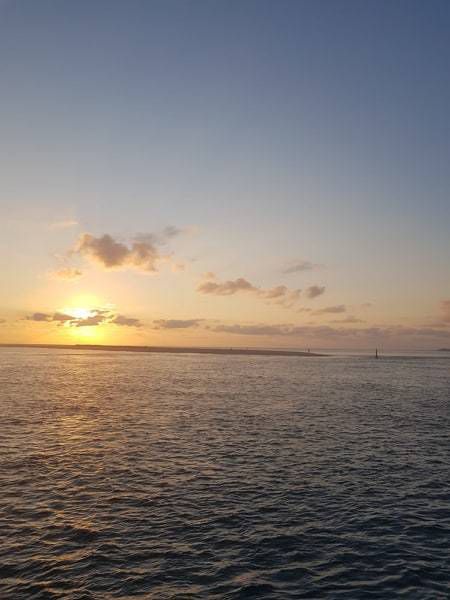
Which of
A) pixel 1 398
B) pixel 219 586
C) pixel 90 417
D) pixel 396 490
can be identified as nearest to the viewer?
pixel 219 586

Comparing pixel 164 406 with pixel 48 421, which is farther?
pixel 164 406

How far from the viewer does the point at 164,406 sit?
216ft

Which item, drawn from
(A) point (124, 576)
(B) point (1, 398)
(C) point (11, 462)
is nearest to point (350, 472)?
(A) point (124, 576)

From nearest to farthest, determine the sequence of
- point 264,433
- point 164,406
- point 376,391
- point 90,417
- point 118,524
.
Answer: point 118,524, point 264,433, point 90,417, point 164,406, point 376,391

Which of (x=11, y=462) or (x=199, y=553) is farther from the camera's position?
(x=11, y=462)

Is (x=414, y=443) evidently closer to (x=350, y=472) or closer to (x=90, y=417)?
(x=350, y=472)

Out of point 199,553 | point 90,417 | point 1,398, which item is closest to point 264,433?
point 90,417

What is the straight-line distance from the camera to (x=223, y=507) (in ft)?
87.9

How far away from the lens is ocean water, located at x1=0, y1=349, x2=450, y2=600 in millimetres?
18922

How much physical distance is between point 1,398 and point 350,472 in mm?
56692

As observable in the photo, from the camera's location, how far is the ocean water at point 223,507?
18922mm

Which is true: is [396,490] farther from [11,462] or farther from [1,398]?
[1,398]

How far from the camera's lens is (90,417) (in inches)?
2253

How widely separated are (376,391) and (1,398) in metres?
64.3
